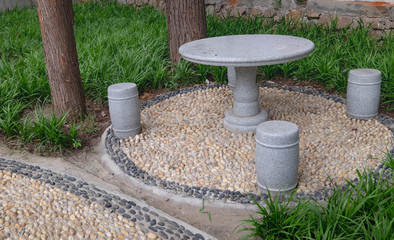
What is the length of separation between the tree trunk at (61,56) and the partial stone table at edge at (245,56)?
1.34 meters

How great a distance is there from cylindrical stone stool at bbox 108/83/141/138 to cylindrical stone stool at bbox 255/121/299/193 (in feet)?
5.33

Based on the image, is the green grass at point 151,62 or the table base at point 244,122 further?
the green grass at point 151,62

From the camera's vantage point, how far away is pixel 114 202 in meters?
3.29

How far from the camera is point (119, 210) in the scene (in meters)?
3.16

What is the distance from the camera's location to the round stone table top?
146 inches

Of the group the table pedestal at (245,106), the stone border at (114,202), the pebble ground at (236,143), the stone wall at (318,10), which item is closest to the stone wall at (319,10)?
the stone wall at (318,10)

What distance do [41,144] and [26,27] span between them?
497 cm

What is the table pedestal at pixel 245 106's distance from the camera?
4371mm

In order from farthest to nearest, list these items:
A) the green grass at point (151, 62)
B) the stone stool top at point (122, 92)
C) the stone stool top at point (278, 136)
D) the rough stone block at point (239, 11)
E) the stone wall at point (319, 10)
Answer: the rough stone block at point (239, 11)
the stone wall at point (319, 10)
the green grass at point (151, 62)
the stone stool top at point (122, 92)
the stone stool top at point (278, 136)

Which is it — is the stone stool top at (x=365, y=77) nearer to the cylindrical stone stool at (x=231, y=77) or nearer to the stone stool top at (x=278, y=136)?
the cylindrical stone stool at (x=231, y=77)

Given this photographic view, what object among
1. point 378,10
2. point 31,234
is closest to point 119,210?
point 31,234

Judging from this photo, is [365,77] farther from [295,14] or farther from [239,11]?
[239,11]

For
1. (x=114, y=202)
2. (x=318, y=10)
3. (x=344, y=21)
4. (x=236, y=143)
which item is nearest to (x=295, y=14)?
(x=318, y=10)

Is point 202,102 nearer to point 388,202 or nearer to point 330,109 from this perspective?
point 330,109
